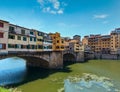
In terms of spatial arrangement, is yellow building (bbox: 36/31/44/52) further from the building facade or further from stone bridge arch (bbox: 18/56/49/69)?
stone bridge arch (bbox: 18/56/49/69)

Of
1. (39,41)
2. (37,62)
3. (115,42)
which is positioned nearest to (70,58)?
(37,62)

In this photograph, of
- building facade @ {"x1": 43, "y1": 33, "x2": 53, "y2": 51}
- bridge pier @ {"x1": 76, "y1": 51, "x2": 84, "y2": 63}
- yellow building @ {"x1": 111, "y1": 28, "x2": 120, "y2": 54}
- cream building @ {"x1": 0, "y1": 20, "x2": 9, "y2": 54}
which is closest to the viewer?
cream building @ {"x1": 0, "y1": 20, "x2": 9, "y2": 54}

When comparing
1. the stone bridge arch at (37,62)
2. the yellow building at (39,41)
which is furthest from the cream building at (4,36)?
the stone bridge arch at (37,62)

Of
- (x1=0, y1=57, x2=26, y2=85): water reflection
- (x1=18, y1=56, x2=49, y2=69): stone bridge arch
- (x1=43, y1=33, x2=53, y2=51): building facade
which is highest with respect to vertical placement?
(x1=43, y1=33, x2=53, y2=51): building facade

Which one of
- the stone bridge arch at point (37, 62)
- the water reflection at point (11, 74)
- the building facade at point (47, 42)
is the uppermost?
the building facade at point (47, 42)

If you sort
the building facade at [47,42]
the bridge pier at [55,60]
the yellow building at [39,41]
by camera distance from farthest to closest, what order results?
the building facade at [47,42] < the bridge pier at [55,60] < the yellow building at [39,41]

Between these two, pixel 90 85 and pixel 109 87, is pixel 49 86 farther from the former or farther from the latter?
pixel 109 87

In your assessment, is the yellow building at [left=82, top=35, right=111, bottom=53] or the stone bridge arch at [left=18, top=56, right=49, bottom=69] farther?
the yellow building at [left=82, top=35, right=111, bottom=53]

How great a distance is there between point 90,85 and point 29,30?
2177 cm

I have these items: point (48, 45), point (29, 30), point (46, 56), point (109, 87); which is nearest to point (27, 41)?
point (29, 30)

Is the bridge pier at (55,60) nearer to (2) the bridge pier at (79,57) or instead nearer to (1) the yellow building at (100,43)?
(2) the bridge pier at (79,57)

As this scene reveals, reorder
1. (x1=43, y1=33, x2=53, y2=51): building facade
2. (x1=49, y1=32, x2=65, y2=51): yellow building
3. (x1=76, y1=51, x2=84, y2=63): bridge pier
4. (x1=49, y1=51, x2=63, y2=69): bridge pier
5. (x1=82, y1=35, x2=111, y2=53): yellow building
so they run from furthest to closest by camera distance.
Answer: (x1=82, y1=35, x2=111, y2=53): yellow building
(x1=76, y1=51, x2=84, y2=63): bridge pier
(x1=49, y1=32, x2=65, y2=51): yellow building
(x1=43, y1=33, x2=53, y2=51): building facade
(x1=49, y1=51, x2=63, y2=69): bridge pier

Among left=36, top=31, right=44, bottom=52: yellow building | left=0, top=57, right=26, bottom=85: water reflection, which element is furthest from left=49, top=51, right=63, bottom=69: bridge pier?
left=0, top=57, right=26, bottom=85: water reflection

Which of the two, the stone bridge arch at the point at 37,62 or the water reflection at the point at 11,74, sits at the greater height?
the stone bridge arch at the point at 37,62
